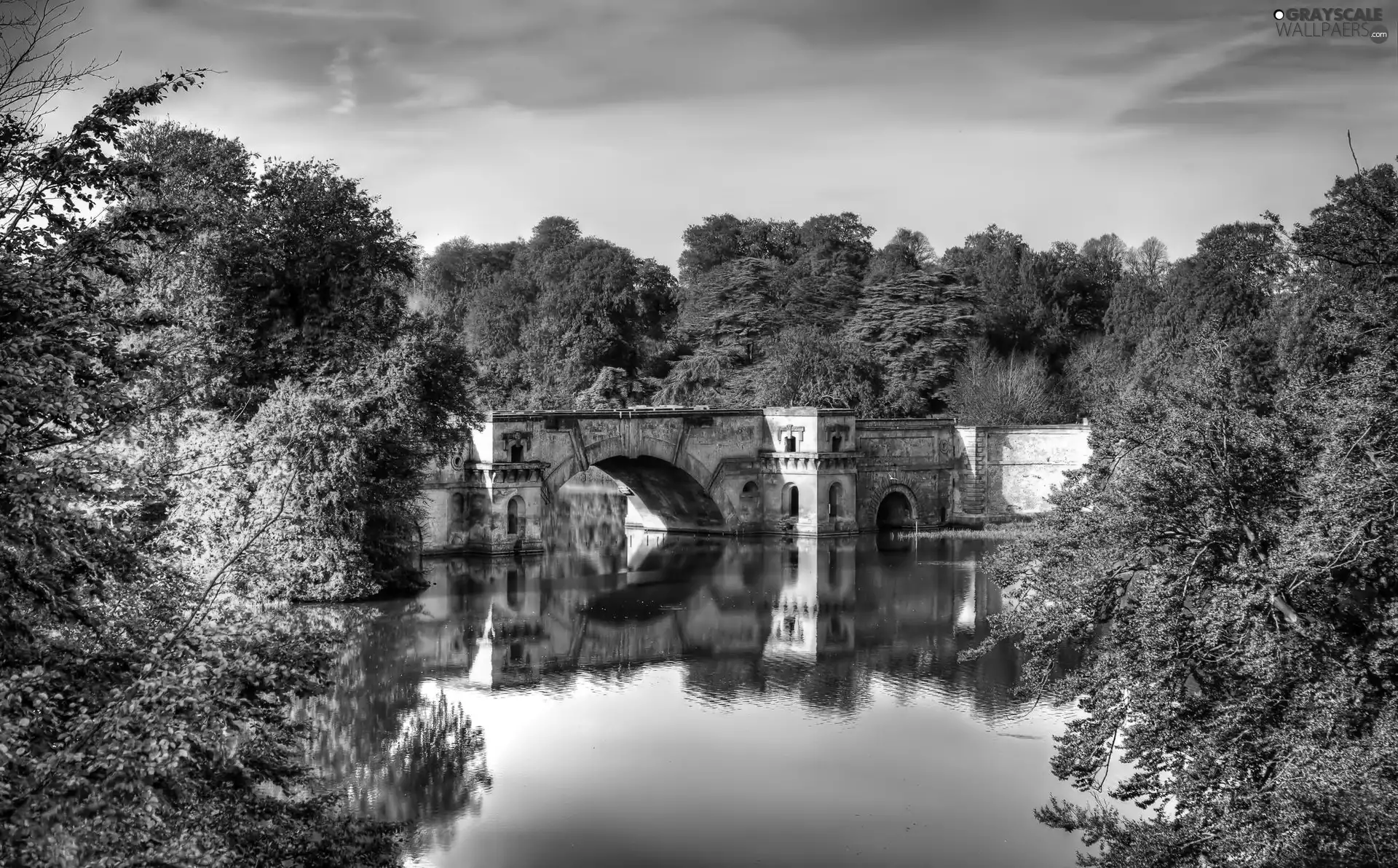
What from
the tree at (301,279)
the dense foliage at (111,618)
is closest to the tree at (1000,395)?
the tree at (301,279)

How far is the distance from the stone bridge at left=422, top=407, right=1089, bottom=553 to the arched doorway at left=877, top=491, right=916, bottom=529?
0.05m

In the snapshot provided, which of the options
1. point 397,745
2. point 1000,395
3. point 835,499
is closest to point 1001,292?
point 1000,395

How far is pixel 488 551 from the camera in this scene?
32812 mm

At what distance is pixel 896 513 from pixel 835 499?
3.41 m

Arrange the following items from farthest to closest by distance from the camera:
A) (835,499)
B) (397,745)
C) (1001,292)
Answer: (1001,292), (835,499), (397,745)

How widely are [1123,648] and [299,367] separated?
56.4 ft

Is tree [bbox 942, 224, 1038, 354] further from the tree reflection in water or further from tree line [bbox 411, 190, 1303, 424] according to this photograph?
the tree reflection in water

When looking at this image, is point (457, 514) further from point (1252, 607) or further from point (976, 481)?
point (1252, 607)

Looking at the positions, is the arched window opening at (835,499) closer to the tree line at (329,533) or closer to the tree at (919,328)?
the tree at (919,328)

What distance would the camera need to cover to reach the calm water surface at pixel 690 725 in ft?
48.1

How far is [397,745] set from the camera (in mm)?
17719

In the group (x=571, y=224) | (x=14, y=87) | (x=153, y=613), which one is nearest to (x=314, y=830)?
(x=153, y=613)

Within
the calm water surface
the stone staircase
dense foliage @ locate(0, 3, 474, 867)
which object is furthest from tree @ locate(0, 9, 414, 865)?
the stone staircase

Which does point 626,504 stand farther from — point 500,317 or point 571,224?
point 571,224
